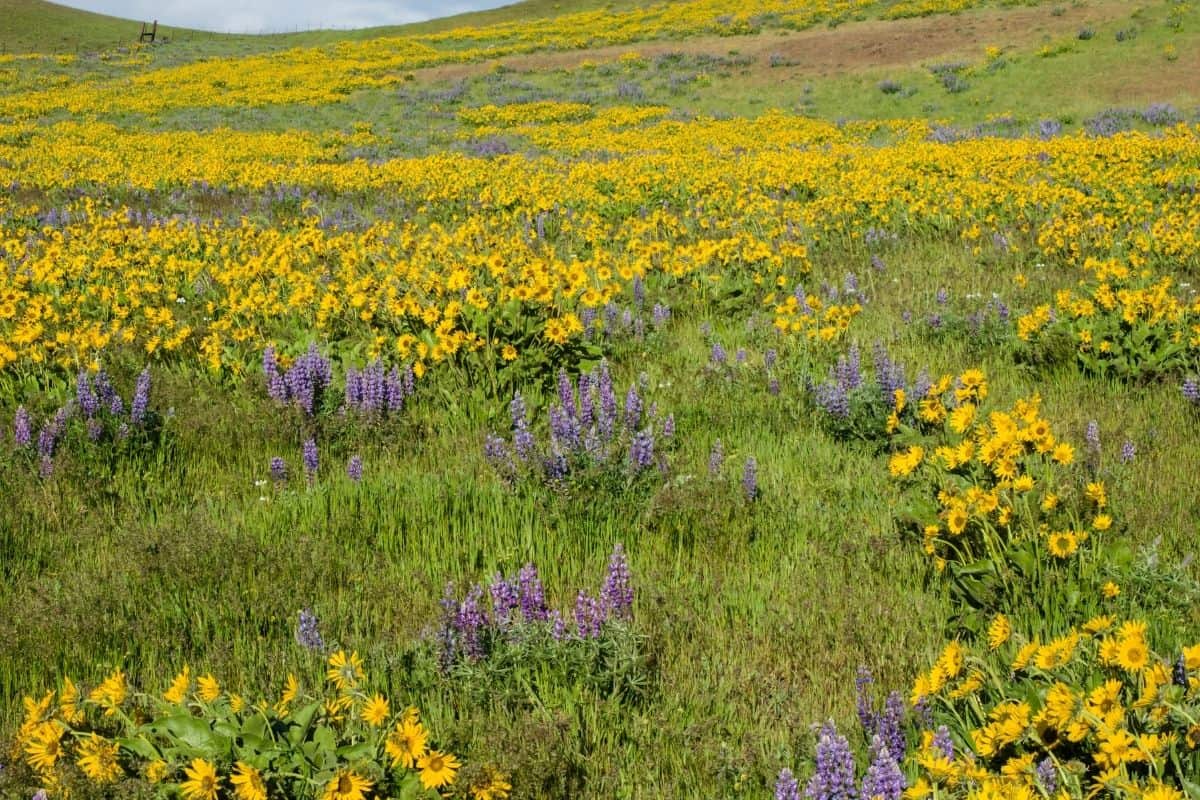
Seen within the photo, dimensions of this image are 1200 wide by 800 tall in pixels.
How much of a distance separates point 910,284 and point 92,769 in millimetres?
7657

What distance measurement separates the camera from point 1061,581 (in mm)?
3123

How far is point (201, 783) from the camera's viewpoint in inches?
75.9

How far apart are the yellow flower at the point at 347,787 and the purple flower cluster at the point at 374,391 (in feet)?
10.7

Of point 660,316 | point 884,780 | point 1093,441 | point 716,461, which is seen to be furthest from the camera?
point 660,316

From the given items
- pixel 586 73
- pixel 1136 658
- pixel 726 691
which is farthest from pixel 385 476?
pixel 586 73

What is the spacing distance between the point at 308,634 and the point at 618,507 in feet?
5.32

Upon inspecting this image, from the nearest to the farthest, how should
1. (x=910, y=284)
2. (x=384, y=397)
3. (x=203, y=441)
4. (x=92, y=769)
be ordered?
(x=92, y=769) < (x=203, y=441) < (x=384, y=397) < (x=910, y=284)

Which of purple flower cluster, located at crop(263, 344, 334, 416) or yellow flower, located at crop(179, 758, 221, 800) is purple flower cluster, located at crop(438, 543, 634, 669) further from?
purple flower cluster, located at crop(263, 344, 334, 416)

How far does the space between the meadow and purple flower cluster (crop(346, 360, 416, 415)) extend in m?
0.03

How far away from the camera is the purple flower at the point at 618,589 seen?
3.04 meters

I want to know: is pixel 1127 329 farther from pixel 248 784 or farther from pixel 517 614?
pixel 248 784

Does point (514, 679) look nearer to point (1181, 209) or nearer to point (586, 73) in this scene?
point (1181, 209)

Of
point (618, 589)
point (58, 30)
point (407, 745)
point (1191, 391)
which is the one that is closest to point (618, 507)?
point (618, 589)

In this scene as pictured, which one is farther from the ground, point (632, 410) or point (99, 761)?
point (632, 410)
